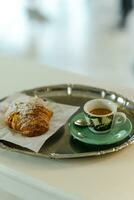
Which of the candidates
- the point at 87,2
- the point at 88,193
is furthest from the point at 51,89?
the point at 87,2

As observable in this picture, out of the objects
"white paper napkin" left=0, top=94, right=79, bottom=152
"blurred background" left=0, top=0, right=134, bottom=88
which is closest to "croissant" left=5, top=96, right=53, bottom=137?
"white paper napkin" left=0, top=94, right=79, bottom=152

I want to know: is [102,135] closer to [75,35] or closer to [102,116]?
[102,116]

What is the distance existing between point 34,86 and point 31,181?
1.13 feet

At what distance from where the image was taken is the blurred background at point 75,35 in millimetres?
2201

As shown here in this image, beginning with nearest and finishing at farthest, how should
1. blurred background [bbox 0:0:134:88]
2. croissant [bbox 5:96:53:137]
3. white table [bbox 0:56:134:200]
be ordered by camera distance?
white table [bbox 0:56:134:200]
croissant [bbox 5:96:53:137]
blurred background [bbox 0:0:134:88]

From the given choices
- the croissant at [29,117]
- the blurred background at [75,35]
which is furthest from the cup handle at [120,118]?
the blurred background at [75,35]

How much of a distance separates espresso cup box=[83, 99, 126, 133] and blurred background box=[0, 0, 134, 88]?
1227 millimetres

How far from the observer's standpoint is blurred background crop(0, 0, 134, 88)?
220cm

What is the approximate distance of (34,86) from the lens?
39.2 inches

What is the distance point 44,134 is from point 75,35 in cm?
186

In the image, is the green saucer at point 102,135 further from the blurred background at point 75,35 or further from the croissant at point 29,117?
the blurred background at point 75,35

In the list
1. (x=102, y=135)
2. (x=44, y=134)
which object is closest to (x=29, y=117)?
(x=44, y=134)

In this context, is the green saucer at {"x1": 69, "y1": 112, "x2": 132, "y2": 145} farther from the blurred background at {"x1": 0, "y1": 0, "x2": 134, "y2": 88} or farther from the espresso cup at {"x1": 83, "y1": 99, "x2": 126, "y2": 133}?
the blurred background at {"x1": 0, "y1": 0, "x2": 134, "y2": 88}

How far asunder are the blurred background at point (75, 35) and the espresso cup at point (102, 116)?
123 centimetres
